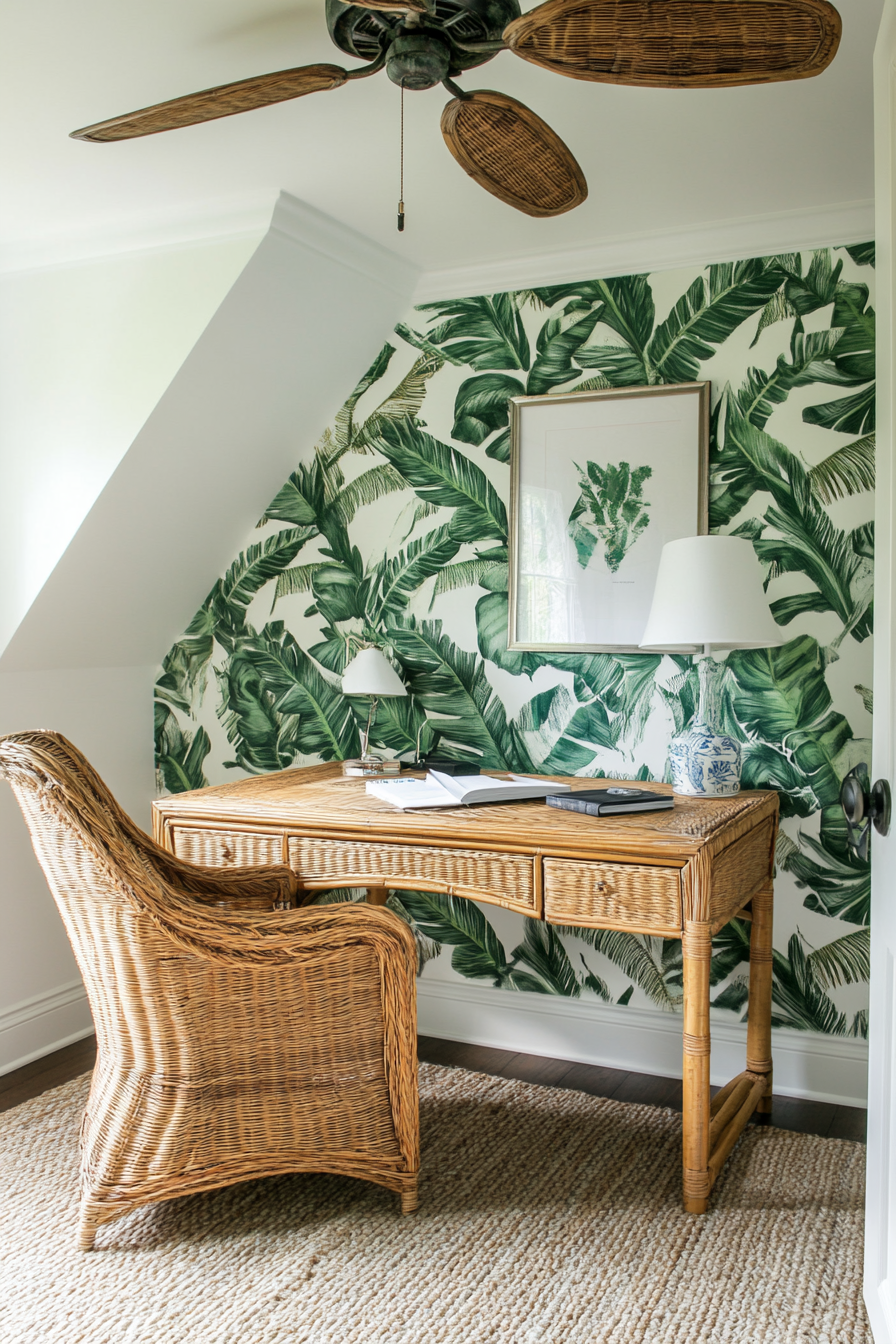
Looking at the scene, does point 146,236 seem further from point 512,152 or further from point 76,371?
point 512,152

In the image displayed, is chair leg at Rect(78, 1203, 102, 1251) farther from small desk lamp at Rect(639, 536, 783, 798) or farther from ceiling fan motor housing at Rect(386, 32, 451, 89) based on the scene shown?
ceiling fan motor housing at Rect(386, 32, 451, 89)

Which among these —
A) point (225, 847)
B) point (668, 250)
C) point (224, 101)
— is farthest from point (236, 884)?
point (668, 250)

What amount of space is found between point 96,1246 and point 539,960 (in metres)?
1.37

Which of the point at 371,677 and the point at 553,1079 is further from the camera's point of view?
the point at 371,677

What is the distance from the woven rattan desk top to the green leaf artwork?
641mm

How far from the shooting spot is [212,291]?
2.53m

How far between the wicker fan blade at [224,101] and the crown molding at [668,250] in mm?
1402

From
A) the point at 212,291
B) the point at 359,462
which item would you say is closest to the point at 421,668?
the point at 359,462

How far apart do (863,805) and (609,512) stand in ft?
4.63

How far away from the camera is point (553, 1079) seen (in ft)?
8.84

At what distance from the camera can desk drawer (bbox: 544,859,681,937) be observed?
199cm

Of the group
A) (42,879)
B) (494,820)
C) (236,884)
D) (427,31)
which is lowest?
(42,879)

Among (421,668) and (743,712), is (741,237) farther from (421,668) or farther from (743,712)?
(421,668)

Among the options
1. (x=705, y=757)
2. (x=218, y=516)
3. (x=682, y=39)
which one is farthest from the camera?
(x=218, y=516)
